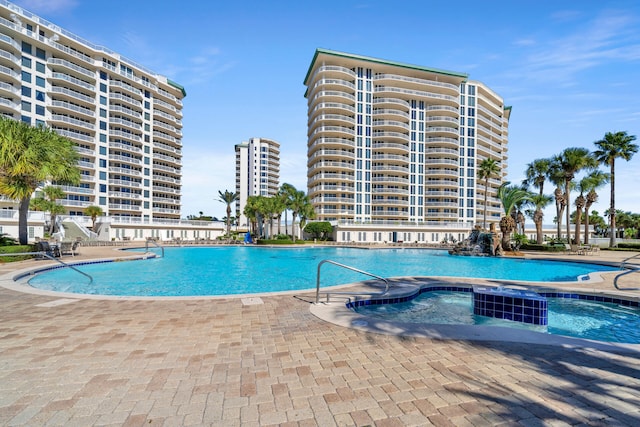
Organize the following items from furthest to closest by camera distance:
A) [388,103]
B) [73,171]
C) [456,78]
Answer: [456,78] < [388,103] < [73,171]

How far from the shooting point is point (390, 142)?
61.2 meters

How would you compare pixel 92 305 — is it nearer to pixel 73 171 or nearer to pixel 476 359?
pixel 476 359

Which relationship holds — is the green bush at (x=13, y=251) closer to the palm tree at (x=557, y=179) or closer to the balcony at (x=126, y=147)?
the balcony at (x=126, y=147)

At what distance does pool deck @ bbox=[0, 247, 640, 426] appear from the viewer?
10.5 ft

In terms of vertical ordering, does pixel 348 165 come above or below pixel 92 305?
above

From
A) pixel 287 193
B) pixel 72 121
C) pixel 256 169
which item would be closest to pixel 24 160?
pixel 287 193

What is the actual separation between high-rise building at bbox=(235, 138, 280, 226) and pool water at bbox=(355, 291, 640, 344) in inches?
4298

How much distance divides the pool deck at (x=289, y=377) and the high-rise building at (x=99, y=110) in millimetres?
51097

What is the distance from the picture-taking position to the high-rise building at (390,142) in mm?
58406

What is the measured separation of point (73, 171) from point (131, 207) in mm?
36804

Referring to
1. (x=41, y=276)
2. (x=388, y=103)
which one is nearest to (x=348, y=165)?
(x=388, y=103)

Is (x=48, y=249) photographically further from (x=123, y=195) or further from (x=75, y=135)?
(x=123, y=195)

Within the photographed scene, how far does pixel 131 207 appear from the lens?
5441cm

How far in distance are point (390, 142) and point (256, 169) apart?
6842cm
